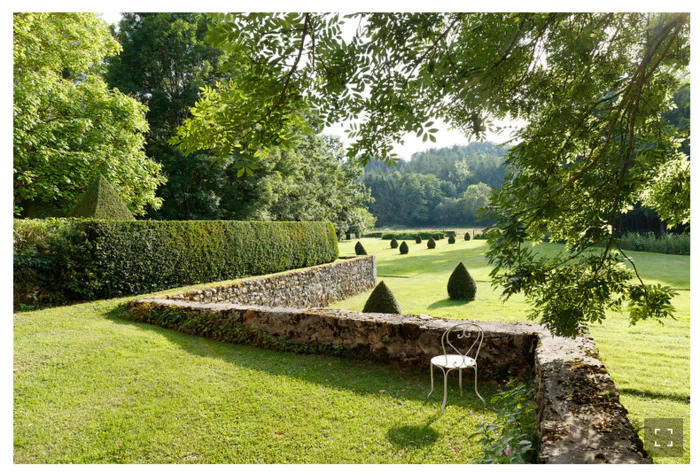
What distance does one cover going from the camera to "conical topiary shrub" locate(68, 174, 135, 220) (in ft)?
29.9

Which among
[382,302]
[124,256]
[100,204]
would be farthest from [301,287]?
[100,204]

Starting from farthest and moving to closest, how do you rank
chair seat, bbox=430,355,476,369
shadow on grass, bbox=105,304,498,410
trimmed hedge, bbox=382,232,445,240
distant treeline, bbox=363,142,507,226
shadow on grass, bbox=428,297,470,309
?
trimmed hedge, bbox=382,232,445,240
distant treeline, bbox=363,142,507,226
shadow on grass, bbox=428,297,470,309
shadow on grass, bbox=105,304,498,410
chair seat, bbox=430,355,476,369

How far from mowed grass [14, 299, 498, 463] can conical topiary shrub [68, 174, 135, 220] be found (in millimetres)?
3921

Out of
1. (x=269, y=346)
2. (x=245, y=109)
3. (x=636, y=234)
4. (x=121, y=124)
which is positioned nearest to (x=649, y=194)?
(x=245, y=109)

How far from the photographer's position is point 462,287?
12844 mm

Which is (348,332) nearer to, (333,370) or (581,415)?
(333,370)

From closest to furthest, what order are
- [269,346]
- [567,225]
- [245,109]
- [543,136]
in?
[245,109], [543,136], [567,225], [269,346]

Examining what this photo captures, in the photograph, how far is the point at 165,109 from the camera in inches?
669

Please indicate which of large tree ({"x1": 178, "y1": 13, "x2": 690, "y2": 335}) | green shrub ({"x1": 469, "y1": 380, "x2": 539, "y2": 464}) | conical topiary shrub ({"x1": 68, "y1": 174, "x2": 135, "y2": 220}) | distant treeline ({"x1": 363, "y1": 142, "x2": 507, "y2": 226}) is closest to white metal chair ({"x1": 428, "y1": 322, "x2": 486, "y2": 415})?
green shrub ({"x1": 469, "y1": 380, "x2": 539, "y2": 464})

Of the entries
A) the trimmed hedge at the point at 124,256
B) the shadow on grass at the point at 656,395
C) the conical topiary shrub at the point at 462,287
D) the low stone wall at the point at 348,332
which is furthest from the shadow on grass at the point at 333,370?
the conical topiary shrub at the point at 462,287

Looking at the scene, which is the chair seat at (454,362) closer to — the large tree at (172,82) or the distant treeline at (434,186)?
the large tree at (172,82)

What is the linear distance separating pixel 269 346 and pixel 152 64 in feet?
50.5

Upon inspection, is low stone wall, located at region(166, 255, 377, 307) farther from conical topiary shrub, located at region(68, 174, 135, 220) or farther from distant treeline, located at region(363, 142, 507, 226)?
distant treeline, located at region(363, 142, 507, 226)
